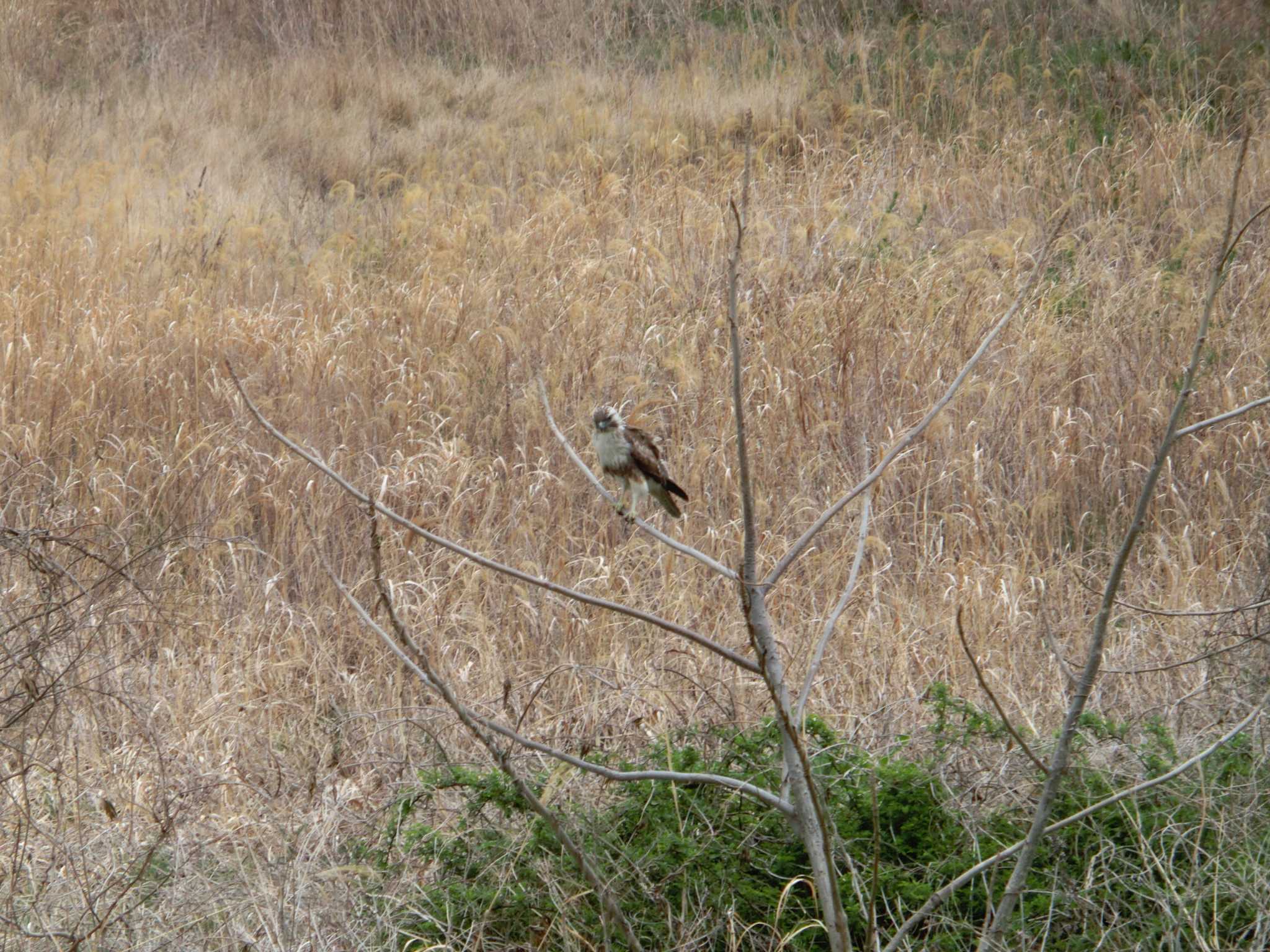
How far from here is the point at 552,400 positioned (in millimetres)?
5488

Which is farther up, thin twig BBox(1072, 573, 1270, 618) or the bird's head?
the bird's head

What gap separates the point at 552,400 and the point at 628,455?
9.73 feet

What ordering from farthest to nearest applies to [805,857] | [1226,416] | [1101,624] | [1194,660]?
[805,857]
[1194,660]
[1101,624]
[1226,416]

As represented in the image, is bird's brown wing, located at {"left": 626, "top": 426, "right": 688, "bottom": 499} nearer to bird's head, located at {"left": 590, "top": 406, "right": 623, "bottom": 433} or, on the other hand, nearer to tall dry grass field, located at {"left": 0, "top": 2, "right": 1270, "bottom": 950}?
bird's head, located at {"left": 590, "top": 406, "right": 623, "bottom": 433}

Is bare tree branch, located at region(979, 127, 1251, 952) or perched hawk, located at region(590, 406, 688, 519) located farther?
perched hawk, located at region(590, 406, 688, 519)

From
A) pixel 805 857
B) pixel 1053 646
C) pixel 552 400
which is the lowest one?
pixel 805 857

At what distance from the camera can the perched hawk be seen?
8.32 feet

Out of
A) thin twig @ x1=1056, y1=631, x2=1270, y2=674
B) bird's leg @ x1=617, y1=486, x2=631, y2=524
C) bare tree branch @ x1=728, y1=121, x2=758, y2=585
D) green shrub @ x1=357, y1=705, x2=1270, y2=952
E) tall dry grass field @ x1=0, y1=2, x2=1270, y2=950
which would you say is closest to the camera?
bare tree branch @ x1=728, y1=121, x2=758, y2=585

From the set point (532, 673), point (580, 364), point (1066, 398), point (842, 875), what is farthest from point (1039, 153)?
point (842, 875)

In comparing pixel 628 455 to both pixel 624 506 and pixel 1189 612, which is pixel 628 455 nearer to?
pixel 624 506

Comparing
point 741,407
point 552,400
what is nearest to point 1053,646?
point 741,407

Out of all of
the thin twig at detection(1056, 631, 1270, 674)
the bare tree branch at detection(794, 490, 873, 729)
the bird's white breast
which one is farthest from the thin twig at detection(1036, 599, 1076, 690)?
the bird's white breast

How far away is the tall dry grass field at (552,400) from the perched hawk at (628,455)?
2.40 feet

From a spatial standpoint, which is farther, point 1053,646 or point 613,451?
point 613,451
